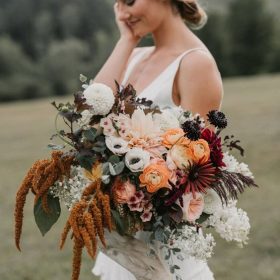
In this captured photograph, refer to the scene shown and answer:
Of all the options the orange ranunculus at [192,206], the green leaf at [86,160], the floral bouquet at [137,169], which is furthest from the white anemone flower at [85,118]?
the orange ranunculus at [192,206]

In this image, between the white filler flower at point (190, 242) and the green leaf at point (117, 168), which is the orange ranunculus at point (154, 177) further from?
the white filler flower at point (190, 242)

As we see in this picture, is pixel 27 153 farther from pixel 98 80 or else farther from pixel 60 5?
pixel 60 5

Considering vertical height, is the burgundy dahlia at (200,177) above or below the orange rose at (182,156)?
below

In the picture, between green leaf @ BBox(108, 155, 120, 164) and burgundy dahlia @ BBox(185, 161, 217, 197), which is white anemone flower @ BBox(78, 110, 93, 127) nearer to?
green leaf @ BBox(108, 155, 120, 164)

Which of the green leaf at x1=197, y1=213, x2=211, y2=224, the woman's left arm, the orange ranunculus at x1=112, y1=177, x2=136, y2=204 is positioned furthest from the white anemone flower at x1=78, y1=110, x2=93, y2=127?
the woman's left arm

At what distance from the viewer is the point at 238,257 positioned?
6.57 meters

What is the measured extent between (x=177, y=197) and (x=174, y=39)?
1.10 meters

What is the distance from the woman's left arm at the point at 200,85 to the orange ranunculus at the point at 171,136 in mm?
507

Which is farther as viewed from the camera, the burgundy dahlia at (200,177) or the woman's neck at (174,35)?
the woman's neck at (174,35)

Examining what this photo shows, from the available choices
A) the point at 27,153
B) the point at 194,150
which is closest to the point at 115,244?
the point at 194,150

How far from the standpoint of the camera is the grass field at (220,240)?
636cm

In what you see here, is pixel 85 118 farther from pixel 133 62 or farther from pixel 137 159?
pixel 133 62

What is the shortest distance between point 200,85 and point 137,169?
0.71 m

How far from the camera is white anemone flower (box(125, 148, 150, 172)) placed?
7.63ft
